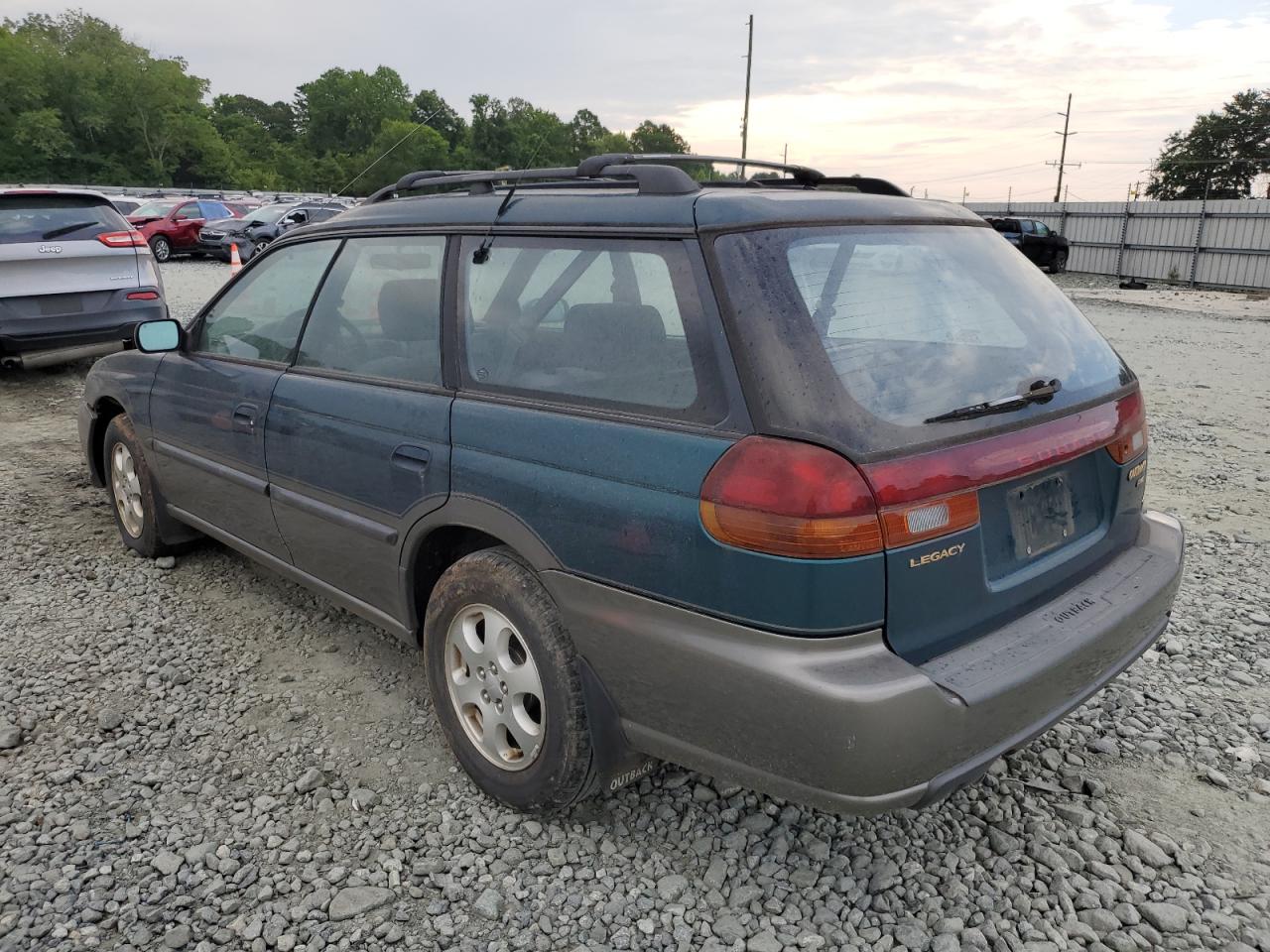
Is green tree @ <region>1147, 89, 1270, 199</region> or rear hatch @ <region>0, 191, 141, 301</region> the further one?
green tree @ <region>1147, 89, 1270, 199</region>

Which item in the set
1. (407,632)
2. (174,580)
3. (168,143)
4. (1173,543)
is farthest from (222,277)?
(168,143)

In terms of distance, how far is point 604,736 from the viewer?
2.40 metres

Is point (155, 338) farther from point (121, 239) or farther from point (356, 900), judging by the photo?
point (121, 239)

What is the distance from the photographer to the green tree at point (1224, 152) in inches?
2243

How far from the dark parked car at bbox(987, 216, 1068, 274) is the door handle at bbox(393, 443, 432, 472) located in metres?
24.9

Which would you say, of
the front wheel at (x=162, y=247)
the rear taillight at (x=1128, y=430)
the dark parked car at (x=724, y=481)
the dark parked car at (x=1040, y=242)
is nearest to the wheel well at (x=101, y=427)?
the dark parked car at (x=724, y=481)

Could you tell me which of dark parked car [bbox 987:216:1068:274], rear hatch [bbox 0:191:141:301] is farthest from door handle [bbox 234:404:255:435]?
dark parked car [bbox 987:216:1068:274]

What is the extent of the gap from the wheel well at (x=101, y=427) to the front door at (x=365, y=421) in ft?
6.05

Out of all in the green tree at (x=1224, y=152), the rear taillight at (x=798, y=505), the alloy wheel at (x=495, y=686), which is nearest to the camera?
the rear taillight at (x=798, y=505)

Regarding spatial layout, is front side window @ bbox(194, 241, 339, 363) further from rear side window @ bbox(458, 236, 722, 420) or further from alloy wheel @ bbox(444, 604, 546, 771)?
alloy wheel @ bbox(444, 604, 546, 771)

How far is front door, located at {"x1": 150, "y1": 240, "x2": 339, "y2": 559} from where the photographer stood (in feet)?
11.5

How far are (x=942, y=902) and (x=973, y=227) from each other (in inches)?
75.3

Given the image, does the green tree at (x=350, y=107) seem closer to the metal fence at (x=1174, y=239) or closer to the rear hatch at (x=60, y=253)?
the metal fence at (x=1174, y=239)

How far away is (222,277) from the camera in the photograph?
18.5m
